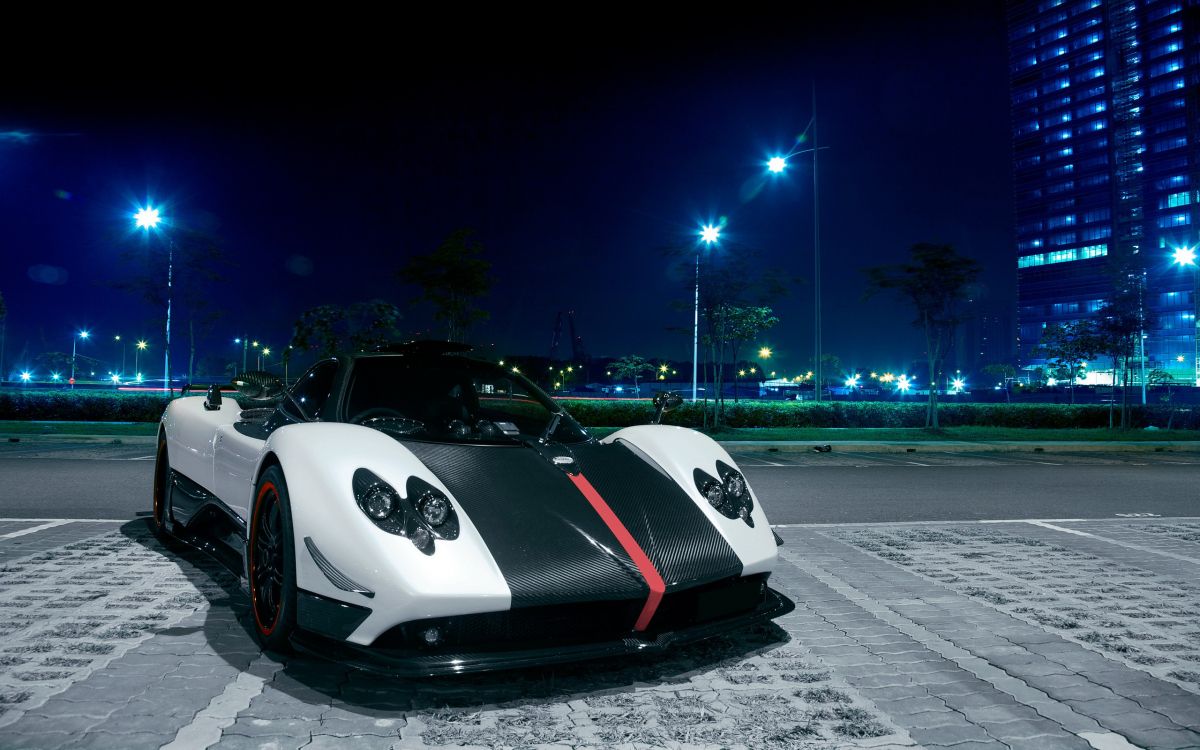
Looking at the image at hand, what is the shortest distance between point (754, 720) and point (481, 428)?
1967 mm

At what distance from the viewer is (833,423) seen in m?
26.3

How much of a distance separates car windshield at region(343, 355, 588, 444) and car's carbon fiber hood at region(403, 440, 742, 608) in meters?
0.34

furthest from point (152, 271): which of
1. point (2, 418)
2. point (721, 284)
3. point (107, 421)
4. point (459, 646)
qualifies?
point (459, 646)

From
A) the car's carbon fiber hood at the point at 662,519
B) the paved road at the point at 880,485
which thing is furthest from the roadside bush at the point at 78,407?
the car's carbon fiber hood at the point at 662,519

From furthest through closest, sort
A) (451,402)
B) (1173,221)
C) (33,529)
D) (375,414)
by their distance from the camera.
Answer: (1173,221), (33,529), (451,402), (375,414)

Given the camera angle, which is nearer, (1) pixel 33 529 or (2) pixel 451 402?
(2) pixel 451 402

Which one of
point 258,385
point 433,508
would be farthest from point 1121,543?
point 258,385

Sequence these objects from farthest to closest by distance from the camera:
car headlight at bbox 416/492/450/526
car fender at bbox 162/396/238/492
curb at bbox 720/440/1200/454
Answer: curb at bbox 720/440/1200/454, car fender at bbox 162/396/238/492, car headlight at bbox 416/492/450/526

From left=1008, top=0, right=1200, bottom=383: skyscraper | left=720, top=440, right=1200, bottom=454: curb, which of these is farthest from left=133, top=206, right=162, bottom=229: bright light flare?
left=1008, top=0, right=1200, bottom=383: skyscraper

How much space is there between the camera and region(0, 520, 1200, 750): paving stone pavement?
109 inches

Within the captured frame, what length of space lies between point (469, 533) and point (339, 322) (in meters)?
37.3

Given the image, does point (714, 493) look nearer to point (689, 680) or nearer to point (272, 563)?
point (689, 680)

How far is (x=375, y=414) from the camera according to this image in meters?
4.13

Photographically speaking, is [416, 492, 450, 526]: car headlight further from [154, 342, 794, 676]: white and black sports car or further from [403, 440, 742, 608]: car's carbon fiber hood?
[403, 440, 742, 608]: car's carbon fiber hood
